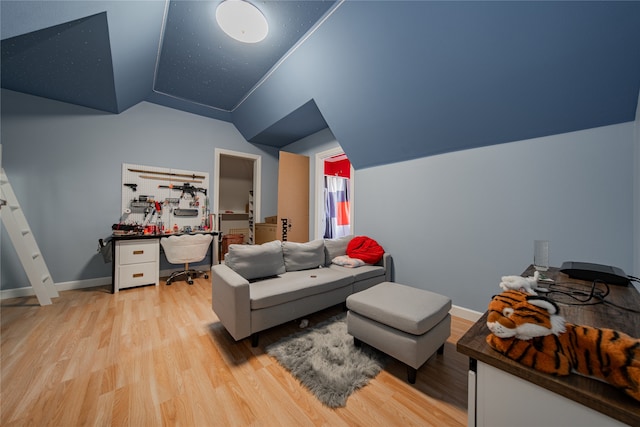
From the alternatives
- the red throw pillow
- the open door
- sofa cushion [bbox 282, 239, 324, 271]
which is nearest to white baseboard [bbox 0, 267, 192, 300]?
the open door

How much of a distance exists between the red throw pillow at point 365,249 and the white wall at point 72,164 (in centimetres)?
341

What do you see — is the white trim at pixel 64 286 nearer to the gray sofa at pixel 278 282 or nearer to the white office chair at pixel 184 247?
the white office chair at pixel 184 247

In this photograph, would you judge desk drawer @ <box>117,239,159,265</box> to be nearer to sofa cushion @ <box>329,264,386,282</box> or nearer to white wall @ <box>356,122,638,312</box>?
sofa cushion @ <box>329,264,386,282</box>

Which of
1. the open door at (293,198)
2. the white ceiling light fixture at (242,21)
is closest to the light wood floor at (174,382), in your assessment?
the open door at (293,198)

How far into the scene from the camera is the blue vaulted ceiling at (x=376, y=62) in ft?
4.83

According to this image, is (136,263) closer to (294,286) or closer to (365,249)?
(294,286)

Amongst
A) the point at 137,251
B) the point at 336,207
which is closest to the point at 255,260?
the point at 137,251

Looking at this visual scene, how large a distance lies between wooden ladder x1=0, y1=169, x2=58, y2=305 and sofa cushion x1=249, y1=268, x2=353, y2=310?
104 inches

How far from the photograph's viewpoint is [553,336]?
2.01 ft

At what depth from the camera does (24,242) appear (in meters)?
2.48

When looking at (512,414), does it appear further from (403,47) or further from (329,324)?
(403,47)

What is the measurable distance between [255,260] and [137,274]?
2.20 metres

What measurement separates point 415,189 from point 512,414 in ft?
7.98

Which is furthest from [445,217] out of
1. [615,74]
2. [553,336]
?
[553,336]
